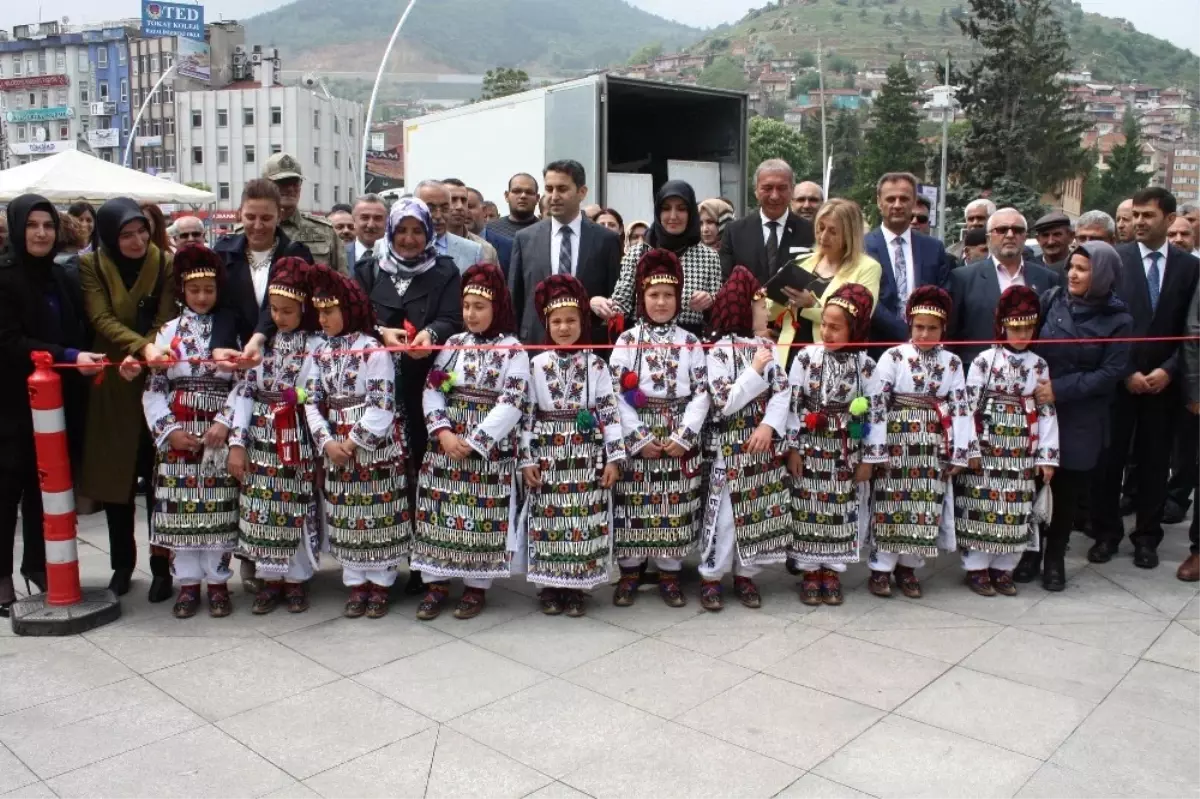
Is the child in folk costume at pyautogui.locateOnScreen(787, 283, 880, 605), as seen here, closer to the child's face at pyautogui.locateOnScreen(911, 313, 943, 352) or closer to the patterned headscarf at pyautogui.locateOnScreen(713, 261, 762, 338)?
the child's face at pyautogui.locateOnScreen(911, 313, 943, 352)

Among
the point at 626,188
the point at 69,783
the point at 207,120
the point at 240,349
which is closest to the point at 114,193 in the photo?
the point at 626,188

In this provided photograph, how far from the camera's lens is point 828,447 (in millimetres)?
5098

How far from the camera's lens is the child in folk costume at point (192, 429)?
15.9 ft

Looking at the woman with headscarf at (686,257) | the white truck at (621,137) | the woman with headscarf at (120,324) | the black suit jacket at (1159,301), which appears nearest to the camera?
the woman with headscarf at (120,324)

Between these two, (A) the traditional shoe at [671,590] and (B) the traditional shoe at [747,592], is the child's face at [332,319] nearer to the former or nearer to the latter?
(A) the traditional shoe at [671,590]

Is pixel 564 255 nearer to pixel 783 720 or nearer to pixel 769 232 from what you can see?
pixel 769 232

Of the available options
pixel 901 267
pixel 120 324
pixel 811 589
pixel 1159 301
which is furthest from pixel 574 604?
pixel 1159 301

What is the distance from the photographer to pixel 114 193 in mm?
10539

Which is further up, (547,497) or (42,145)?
(42,145)

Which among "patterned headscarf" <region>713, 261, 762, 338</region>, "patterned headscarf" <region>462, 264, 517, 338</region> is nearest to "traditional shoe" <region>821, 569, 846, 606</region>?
"patterned headscarf" <region>713, 261, 762, 338</region>

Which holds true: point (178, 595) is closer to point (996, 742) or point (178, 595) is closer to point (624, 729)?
point (624, 729)

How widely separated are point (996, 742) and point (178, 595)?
12.7 feet

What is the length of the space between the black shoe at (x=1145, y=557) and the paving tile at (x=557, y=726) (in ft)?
11.7

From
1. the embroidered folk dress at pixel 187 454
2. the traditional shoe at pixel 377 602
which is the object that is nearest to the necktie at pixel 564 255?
the embroidered folk dress at pixel 187 454
